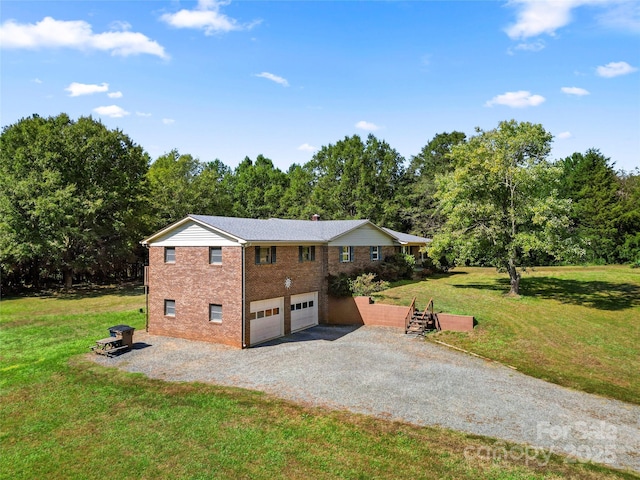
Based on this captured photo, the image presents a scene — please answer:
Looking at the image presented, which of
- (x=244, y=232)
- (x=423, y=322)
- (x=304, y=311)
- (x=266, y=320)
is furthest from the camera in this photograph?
(x=304, y=311)

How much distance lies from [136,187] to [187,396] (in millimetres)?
37898

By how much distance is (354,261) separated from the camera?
30.3 metres

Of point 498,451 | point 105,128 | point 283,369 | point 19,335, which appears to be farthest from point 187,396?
point 105,128

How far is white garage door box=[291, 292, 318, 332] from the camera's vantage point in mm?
24266

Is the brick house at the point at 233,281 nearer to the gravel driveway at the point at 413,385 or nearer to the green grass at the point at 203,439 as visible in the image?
the gravel driveway at the point at 413,385

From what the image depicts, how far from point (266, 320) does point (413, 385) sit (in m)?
9.51

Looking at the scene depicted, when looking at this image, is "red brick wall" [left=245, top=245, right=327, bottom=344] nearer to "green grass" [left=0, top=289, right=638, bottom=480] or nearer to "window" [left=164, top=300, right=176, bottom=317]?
"window" [left=164, top=300, right=176, bottom=317]

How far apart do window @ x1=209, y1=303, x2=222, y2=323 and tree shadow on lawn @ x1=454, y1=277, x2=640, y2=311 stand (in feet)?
66.7

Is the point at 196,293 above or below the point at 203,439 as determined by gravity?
above

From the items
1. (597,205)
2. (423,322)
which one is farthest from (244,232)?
(597,205)

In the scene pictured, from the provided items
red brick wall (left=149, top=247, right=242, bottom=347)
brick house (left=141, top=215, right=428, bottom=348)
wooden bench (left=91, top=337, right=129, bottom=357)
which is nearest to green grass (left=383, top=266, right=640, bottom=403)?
brick house (left=141, top=215, right=428, bottom=348)

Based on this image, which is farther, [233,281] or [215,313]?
[215,313]

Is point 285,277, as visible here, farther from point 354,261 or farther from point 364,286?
point 354,261

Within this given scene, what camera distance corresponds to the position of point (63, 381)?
16000 millimetres
